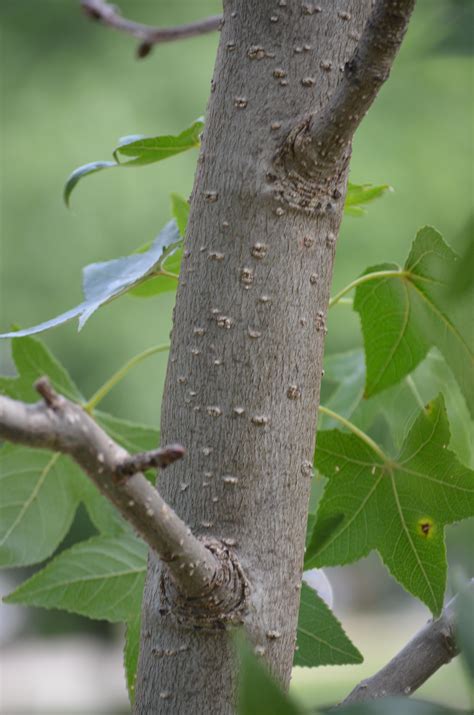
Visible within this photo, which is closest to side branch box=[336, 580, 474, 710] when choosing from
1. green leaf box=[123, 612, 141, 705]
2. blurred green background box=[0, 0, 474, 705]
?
green leaf box=[123, 612, 141, 705]

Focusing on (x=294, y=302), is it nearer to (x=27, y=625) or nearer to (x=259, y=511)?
(x=259, y=511)

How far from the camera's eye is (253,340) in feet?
1.10

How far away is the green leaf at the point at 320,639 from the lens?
0.43 m

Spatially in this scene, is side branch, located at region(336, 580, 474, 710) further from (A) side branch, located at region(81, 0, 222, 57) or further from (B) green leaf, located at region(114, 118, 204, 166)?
(A) side branch, located at region(81, 0, 222, 57)

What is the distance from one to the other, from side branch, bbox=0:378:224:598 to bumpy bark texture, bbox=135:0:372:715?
6 cm

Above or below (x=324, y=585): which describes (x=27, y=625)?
above

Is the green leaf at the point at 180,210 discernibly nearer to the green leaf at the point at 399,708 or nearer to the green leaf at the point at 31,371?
the green leaf at the point at 31,371

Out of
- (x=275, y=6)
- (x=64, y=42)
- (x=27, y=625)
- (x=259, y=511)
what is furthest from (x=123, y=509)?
(x=27, y=625)

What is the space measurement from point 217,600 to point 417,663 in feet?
0.42

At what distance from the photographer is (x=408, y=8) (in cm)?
27

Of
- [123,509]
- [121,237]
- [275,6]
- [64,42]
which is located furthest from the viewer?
[64,42]

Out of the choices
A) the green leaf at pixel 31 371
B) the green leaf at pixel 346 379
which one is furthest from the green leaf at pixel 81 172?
the green leaf at pixel 346 379

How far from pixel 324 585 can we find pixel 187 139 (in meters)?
0.27

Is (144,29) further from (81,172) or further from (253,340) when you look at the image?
(253,340)
